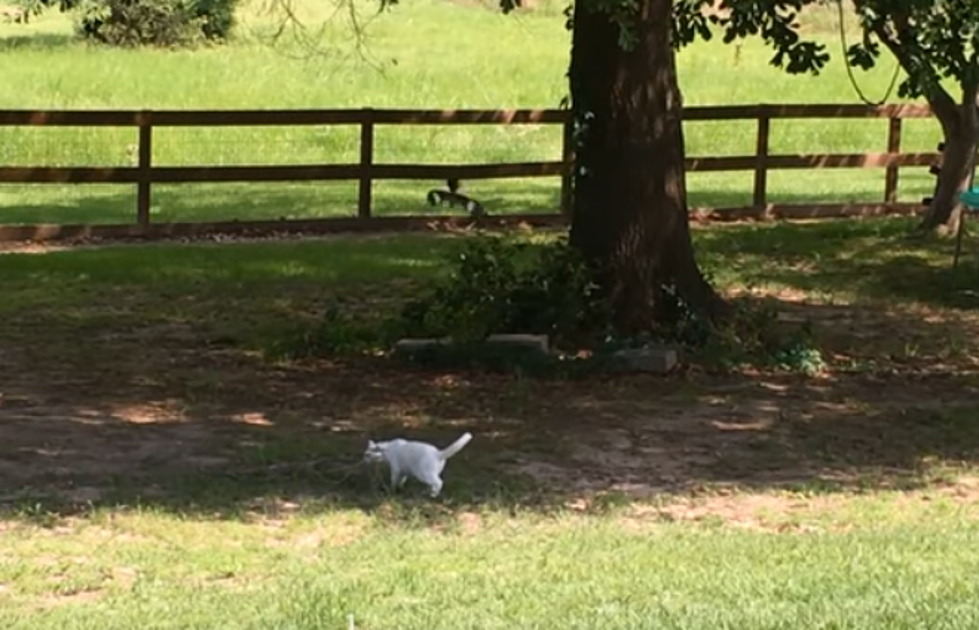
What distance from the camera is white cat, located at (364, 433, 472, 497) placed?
798 cm

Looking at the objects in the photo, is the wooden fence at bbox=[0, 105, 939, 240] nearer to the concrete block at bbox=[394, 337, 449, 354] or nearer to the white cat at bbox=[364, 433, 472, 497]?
the concrete block at bbox=[394, 337, 449, 354]

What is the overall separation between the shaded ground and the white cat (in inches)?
5.5

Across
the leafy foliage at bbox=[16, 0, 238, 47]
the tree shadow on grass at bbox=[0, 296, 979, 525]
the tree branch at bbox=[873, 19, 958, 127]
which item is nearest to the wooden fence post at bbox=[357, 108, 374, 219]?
the leafy foliage at bbox=[16, 0, 238, 47]

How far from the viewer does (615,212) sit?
12.0m

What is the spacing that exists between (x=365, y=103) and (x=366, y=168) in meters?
15.6

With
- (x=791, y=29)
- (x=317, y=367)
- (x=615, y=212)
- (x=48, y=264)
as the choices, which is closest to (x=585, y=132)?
(x=615, y=212)

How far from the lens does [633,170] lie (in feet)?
39.4

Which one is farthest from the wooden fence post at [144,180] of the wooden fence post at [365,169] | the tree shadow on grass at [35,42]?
the tree shadow on grass at [35,42]

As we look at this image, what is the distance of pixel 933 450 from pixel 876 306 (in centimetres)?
480

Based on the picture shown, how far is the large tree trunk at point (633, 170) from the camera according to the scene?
39.1 ft

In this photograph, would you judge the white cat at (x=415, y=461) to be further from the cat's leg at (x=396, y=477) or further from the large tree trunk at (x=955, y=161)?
the large tree trunk at (x=955, y=161)

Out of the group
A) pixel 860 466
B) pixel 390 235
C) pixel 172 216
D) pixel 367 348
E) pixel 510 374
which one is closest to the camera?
pixel 860 466

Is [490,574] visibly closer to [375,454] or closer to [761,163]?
[375,454]

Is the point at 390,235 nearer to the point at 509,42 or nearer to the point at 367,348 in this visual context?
the point at 367,348
